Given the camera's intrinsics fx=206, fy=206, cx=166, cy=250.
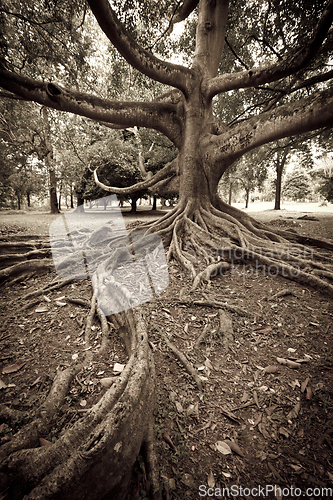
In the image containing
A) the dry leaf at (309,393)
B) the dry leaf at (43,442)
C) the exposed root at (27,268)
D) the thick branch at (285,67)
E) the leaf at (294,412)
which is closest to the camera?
the dry leaf at (43,442)

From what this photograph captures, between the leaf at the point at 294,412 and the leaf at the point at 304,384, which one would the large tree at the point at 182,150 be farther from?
the leaf at the point at 304,384

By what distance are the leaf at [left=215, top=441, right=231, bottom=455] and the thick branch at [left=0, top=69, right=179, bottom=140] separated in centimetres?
584

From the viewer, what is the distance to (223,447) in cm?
161

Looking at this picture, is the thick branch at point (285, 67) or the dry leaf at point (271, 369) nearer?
the dry leaf at point (271, 369)

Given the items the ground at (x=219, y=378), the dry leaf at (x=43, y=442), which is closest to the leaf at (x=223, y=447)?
the ground at (x=219, y=378)

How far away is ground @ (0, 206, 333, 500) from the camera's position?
1460 millimetres

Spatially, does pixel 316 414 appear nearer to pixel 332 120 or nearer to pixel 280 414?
pixel 280 414

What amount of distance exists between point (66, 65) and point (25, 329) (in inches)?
312

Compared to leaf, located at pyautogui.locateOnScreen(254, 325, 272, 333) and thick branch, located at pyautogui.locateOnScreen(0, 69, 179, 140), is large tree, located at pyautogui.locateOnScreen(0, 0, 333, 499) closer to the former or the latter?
thick branch, located at pyautogui.locateOnScreen(0, 69, 179, 140)

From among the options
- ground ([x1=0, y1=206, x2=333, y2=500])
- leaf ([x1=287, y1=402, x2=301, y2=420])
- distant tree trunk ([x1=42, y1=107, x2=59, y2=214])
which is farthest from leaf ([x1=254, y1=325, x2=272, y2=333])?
distant tree trunk ([x1=42, y1=107, x2=59, y2=214])

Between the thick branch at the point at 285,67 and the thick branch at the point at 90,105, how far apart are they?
1.51m

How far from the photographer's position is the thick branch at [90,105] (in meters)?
4.13

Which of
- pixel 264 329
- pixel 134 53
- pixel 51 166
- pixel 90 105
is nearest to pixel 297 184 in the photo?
pixel 51 166

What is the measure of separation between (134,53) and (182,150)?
2.47 metres
